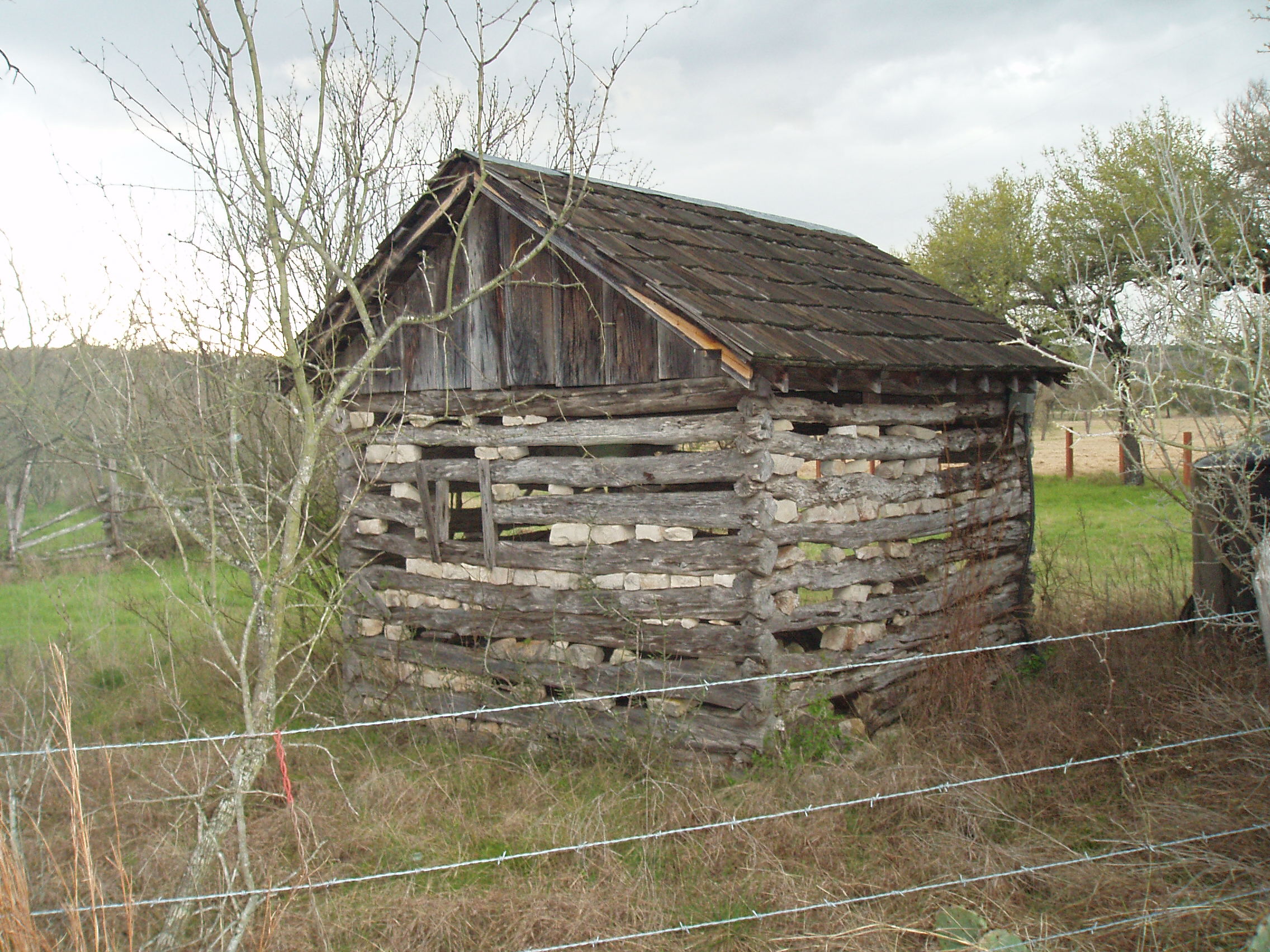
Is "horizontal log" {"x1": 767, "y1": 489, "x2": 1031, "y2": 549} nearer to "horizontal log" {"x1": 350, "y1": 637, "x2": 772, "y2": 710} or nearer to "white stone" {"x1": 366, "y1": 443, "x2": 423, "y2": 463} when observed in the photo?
"horizontal log" {"x1": 350, "y1": 637, "x2": 772, "y2": 710}

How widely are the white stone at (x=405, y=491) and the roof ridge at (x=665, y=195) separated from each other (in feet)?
8.25

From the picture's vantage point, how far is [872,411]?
22.4 ft

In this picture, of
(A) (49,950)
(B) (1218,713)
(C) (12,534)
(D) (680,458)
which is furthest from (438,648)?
(C) (12,534)

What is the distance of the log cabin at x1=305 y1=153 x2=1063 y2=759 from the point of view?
5.86 m

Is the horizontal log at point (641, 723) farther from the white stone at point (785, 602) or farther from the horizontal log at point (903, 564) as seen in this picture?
the horizontal log at point (903, 564)

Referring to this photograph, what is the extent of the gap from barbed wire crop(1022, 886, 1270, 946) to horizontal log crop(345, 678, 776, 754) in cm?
224

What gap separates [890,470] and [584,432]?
2.38 metres

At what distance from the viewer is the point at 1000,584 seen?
26.6 ft

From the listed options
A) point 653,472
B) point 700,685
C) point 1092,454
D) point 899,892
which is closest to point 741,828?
point 700,685

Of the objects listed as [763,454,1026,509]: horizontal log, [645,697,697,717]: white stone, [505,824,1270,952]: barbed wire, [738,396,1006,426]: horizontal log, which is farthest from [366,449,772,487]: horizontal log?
[505,824,1270,952]: barbed wire

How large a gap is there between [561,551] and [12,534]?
1408 cm

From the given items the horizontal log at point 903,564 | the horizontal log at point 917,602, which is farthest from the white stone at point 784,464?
the horizontal log at point 917,602

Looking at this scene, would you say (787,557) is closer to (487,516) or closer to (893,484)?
(893,484)

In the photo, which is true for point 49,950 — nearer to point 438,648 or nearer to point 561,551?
point 561,551
